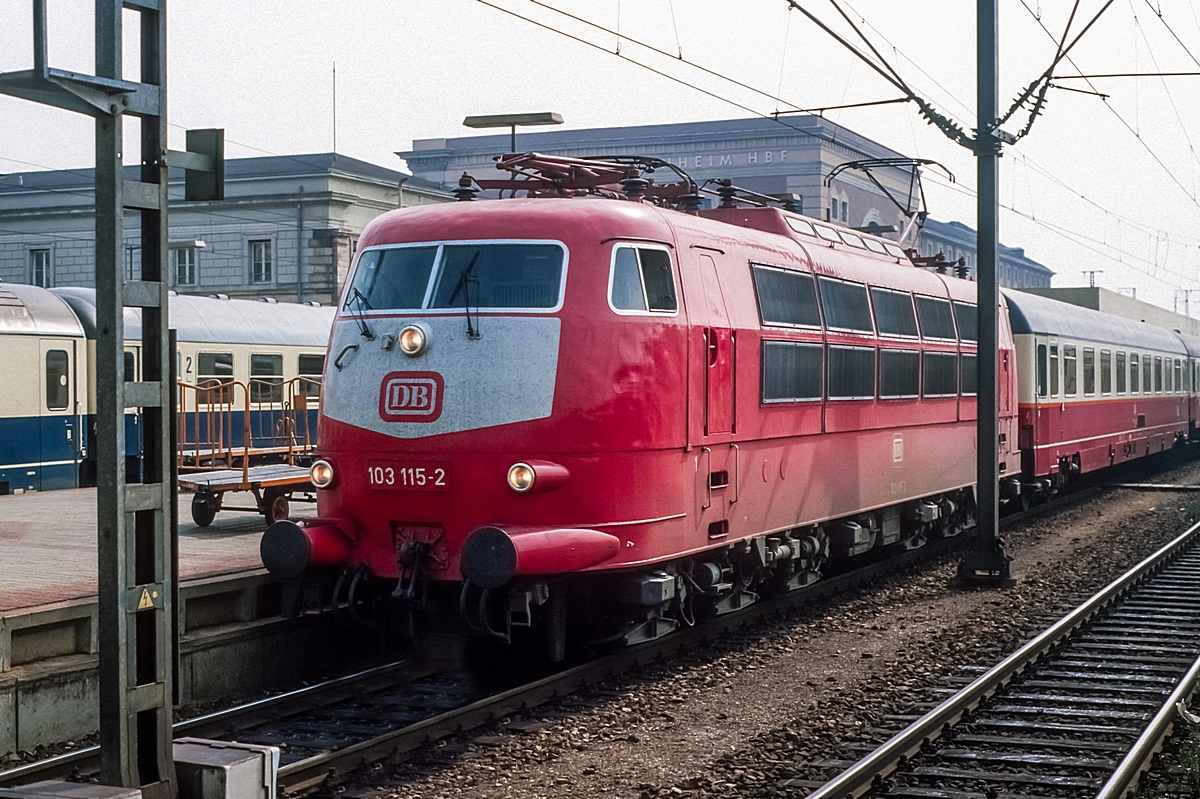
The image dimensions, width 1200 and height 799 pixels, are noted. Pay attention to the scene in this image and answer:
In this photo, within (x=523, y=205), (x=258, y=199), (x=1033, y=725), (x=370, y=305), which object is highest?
(x=258, y=199)

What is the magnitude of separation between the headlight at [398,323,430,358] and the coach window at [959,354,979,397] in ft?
30.1

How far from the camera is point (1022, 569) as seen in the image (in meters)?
16.6

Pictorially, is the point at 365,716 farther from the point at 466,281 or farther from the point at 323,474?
the point at 466,281

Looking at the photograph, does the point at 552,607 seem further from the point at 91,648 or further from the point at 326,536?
the point at 91,648

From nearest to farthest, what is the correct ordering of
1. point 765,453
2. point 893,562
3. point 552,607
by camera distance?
1. point 552,607
2. point 765,453
3. point 893,562

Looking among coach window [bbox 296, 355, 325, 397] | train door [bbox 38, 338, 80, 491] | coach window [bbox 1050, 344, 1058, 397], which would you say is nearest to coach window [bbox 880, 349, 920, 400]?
coach window [bbox 1050, 344, 1058, 397]

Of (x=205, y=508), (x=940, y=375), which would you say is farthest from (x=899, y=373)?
(x=205, y=508)

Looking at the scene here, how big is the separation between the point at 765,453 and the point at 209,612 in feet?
14.7

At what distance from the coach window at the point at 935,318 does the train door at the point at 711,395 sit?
5413 mm

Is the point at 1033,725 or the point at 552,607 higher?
the point at 552,607

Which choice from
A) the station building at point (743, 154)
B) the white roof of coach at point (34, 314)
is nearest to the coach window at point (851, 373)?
the white roof of coach at point (34, 314)

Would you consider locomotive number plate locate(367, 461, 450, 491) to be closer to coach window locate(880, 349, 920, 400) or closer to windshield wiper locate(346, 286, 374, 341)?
windshield wiper locate(346, 286, 374, 341)

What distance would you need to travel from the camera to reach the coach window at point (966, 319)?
1741 cm

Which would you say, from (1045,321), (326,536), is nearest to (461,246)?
(326,536)
